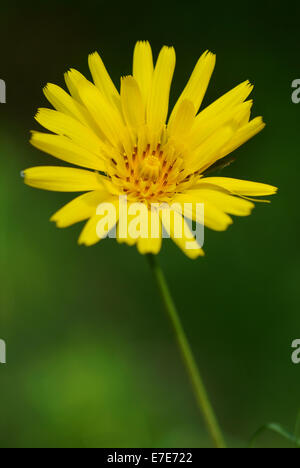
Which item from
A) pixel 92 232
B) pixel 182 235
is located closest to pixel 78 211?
pixel 92 232

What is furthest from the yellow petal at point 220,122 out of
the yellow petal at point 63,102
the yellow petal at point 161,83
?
the yellow petal at point 63,102

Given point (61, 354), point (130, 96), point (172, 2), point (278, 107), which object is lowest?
point (61, 354)

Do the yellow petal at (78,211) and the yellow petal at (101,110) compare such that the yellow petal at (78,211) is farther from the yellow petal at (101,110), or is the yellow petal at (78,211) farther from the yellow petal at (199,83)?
the yellow petal at (199,83)

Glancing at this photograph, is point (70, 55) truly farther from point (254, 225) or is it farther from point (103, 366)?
point (103, 366)

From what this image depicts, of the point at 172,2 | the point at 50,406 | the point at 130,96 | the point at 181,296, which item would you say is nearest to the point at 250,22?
the point at 172,2

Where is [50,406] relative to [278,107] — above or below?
below
